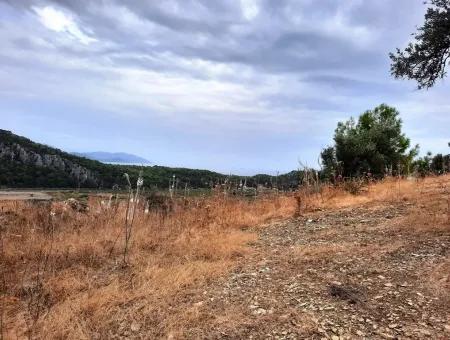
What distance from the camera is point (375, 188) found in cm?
1173

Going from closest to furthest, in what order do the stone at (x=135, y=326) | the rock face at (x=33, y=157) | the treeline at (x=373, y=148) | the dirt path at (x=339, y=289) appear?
the dirt path at (x=339, y=289) → the stone at (x=135, y=326) → the treeline at (x=373, y=148) → the rock face at (x=33, y=157)

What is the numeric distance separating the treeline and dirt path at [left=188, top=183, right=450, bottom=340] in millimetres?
14402

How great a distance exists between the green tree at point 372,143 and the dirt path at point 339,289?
15531 millimetres

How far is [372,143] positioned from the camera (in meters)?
24.6

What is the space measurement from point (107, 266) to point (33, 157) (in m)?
35.6

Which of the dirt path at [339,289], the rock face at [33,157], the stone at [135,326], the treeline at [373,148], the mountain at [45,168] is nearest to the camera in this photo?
the dirt path at [339,289]

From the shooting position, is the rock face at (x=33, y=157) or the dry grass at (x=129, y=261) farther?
the rock face at (x=33, y=157)

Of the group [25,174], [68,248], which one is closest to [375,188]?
[68,248]

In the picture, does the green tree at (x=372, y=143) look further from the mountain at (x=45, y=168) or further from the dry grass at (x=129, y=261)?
the dry grass at (x=129, y=261)

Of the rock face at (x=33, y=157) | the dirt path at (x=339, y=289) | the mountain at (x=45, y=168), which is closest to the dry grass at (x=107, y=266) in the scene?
the dirt path at (x=339, y=289)

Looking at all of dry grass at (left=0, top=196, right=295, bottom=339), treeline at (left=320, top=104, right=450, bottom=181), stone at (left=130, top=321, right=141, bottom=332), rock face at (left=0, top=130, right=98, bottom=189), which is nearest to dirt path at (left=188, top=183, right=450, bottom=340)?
dry grass at (left=0, top=196, right=295, bottom=339)

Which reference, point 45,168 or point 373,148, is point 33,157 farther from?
point 373,148

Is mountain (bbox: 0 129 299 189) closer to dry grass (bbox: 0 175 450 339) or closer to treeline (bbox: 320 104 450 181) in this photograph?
treeline (bbox: 320 104 450 181)

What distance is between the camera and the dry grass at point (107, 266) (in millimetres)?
4125
